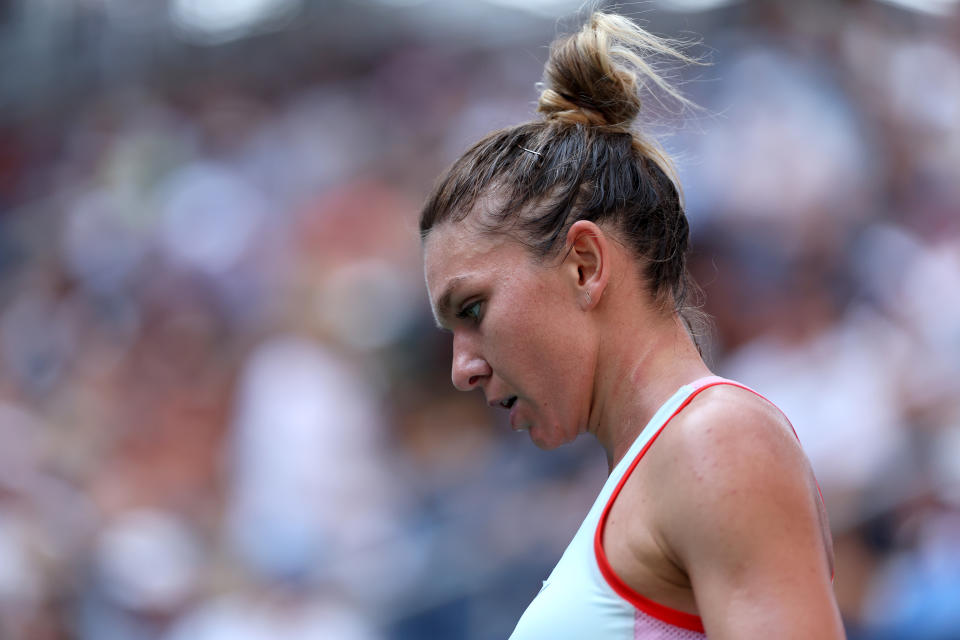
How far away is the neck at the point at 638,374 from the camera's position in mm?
1453

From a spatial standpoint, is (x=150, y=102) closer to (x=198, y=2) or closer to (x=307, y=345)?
(x=198, y=2)

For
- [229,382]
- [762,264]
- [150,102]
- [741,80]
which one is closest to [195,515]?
[229,382]

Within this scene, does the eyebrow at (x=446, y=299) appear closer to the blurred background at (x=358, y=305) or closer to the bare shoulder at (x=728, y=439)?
the bare shoulder at (x=728, y=439)

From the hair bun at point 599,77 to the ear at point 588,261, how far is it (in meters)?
0.24

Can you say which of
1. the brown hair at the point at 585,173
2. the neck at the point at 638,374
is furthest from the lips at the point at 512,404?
the brown hair at the point at 585,173

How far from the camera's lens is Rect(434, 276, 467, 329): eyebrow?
4.99 ft

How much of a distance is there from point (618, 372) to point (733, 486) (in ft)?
1.23

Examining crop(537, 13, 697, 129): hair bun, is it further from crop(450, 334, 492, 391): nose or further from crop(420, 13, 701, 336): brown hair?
crop(450, 334, 492, 391): nose

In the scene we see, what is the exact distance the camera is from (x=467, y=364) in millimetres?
1565

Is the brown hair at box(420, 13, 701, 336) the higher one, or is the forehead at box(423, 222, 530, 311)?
the brown hair at box(420, 13, 701, 336)

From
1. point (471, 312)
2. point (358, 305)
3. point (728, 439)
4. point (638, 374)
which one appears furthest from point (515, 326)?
point (358, 305)

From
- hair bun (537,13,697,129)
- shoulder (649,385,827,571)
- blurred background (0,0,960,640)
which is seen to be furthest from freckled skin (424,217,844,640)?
blurred background (0,0,960,640)

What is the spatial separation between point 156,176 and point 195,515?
1.89 meters

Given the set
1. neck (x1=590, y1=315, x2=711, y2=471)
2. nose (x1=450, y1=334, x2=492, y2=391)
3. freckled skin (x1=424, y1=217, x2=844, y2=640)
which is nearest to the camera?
freckled skin (x1=424, y1=217, x2=844, y2=640)
